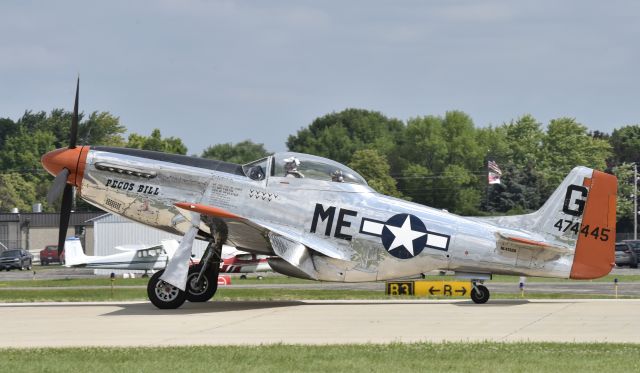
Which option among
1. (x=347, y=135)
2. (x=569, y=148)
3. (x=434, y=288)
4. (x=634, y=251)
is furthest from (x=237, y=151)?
(x=434, y=288)

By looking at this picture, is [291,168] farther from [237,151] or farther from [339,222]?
[237,151]

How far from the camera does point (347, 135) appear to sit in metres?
126

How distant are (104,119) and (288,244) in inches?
4483

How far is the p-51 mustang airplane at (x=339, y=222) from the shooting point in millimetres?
19500

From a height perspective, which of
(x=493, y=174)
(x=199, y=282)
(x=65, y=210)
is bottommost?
(x=199, y=282)

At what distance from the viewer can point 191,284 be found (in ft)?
66.5

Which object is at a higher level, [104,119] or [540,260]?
[104,119]

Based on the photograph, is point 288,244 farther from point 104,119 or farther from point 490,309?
point 104,119

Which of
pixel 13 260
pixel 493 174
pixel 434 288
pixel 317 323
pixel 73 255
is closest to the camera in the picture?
pixel 317 323

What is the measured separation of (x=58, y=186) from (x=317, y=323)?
608cm

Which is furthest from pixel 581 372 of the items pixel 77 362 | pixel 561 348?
pixel 77 362

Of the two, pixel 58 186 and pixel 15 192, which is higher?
pixel 15 192

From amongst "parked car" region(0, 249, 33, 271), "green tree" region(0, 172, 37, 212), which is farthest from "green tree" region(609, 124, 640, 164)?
"parked car" region(0, 249, 33, 271)

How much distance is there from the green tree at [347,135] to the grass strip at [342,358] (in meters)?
99.7
